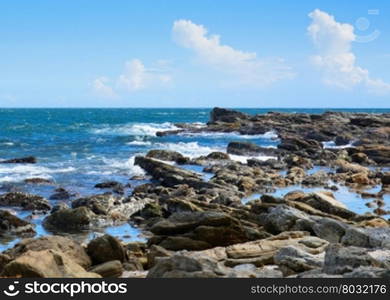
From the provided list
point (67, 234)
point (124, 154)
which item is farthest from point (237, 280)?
point (124, 154)

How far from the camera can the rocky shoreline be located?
39.4ft

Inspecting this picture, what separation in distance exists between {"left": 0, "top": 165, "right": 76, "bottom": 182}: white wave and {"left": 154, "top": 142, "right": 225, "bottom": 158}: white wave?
15.6 metres

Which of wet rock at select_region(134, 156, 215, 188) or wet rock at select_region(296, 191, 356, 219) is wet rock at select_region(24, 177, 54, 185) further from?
wet rock at select_region(296, 191, 356, 219)

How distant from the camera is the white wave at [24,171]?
39.0 m

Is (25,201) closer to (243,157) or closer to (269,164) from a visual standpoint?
(269,164)

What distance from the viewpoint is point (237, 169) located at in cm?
4209

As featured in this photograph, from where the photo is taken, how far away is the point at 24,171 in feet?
139

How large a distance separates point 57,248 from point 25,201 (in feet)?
48.4

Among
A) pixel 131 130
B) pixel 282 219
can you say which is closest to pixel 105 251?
pixel 282 219

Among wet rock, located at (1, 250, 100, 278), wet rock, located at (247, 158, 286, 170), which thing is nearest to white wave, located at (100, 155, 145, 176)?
wet rock, located at (247, 158, 286, 170)

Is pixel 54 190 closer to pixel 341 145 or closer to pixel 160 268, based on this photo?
pixel 160 268

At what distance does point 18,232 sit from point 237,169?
72.3 feet

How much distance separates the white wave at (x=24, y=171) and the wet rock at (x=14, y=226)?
47.8 feet

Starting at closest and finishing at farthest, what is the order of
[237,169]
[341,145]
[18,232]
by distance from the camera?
[18,232], [237,169], [341,145]
